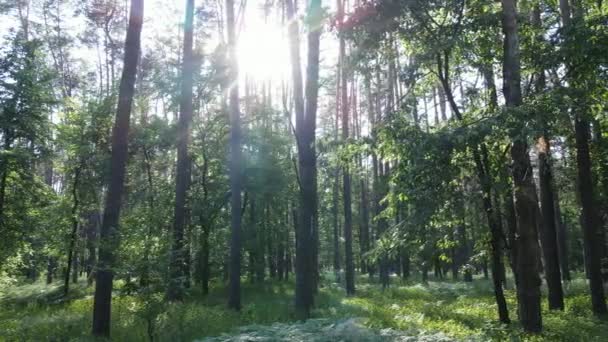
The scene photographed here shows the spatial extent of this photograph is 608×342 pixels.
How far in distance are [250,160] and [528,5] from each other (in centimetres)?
1394

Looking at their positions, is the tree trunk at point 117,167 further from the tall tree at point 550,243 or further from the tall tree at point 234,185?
the tall tree at point 550,243

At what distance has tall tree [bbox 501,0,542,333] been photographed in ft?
27.6

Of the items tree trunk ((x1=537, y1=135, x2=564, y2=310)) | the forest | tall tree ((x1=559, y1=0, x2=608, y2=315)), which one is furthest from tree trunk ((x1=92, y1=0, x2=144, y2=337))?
tree trunk ((x1=537, y1=135, x2=564, y2=310))

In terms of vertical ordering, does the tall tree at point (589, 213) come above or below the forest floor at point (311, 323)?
above

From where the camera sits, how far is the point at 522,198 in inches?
336

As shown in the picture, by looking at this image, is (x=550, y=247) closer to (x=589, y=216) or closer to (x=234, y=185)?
(x=589, y=216)

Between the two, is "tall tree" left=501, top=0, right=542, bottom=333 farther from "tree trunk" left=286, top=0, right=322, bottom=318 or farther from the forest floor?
"tree trunk" left=286, top=0, right=322, bottom=318

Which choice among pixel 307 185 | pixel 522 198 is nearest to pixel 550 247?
pixel 522 198

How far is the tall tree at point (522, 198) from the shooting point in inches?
331

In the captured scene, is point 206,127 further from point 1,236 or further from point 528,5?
point 528,5

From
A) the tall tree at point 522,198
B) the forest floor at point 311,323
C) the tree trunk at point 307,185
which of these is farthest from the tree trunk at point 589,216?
the tree trunk at point 307,185

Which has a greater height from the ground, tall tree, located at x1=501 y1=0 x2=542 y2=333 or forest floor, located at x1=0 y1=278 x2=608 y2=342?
tall tree, located at x1=501 y1=0 x2=542 y2=333

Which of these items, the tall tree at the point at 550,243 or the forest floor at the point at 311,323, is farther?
the tall tree at the point at 550,243

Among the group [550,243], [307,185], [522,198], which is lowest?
[550,243]
